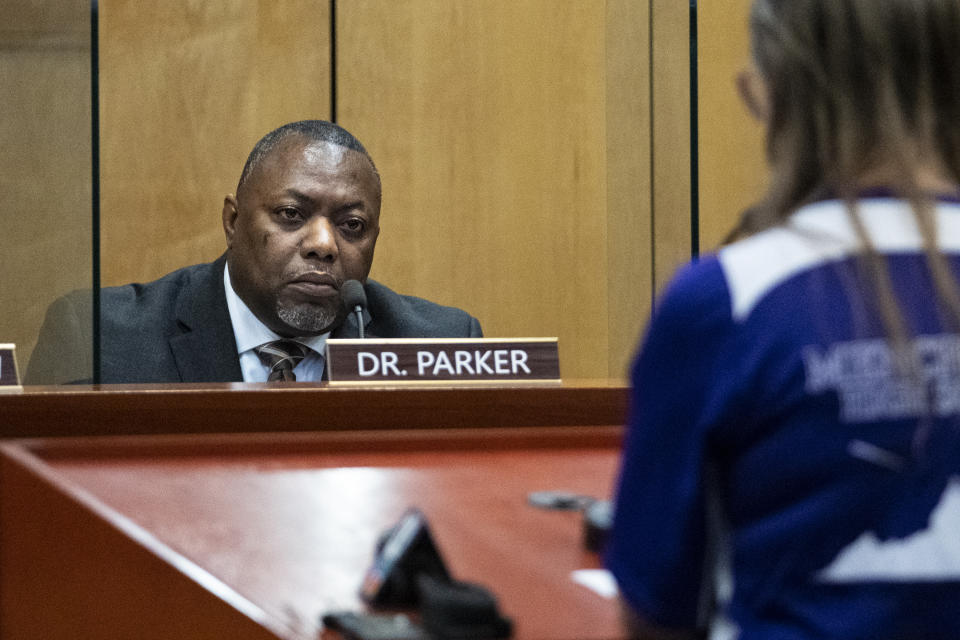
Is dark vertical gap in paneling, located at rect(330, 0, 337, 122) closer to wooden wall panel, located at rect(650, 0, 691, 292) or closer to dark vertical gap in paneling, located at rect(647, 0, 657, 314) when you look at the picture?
dark vertical gap in paneling, located at rect(647, 0, 657, 314)

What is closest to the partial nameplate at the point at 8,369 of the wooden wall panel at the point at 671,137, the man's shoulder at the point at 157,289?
the man's shoulder at the point at 157,289

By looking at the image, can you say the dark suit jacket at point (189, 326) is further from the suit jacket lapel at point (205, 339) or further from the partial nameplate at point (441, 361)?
the partial nameplate at point (441, 361)

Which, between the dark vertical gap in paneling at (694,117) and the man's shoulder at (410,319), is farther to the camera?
the man's shoulder at (410,319)

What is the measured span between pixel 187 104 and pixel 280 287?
1.09 metres

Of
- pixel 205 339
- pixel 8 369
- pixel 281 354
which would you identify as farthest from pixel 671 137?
pixel 8 369

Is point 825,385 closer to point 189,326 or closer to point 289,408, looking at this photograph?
point 289,408

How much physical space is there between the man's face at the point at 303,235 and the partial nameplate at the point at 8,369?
92cm

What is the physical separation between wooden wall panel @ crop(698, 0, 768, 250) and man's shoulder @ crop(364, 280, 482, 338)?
2.02 feet

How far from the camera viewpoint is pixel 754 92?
83 cm

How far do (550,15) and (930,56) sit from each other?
3111mm

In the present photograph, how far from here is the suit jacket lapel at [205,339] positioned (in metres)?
2.60

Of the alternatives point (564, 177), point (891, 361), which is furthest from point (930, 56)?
point (564, 177)

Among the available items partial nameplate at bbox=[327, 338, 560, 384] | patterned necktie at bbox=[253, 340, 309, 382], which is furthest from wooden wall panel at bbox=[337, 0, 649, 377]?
partial nameplate at bbox=[327, 338, 560, 384]

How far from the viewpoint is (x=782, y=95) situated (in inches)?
31.4
